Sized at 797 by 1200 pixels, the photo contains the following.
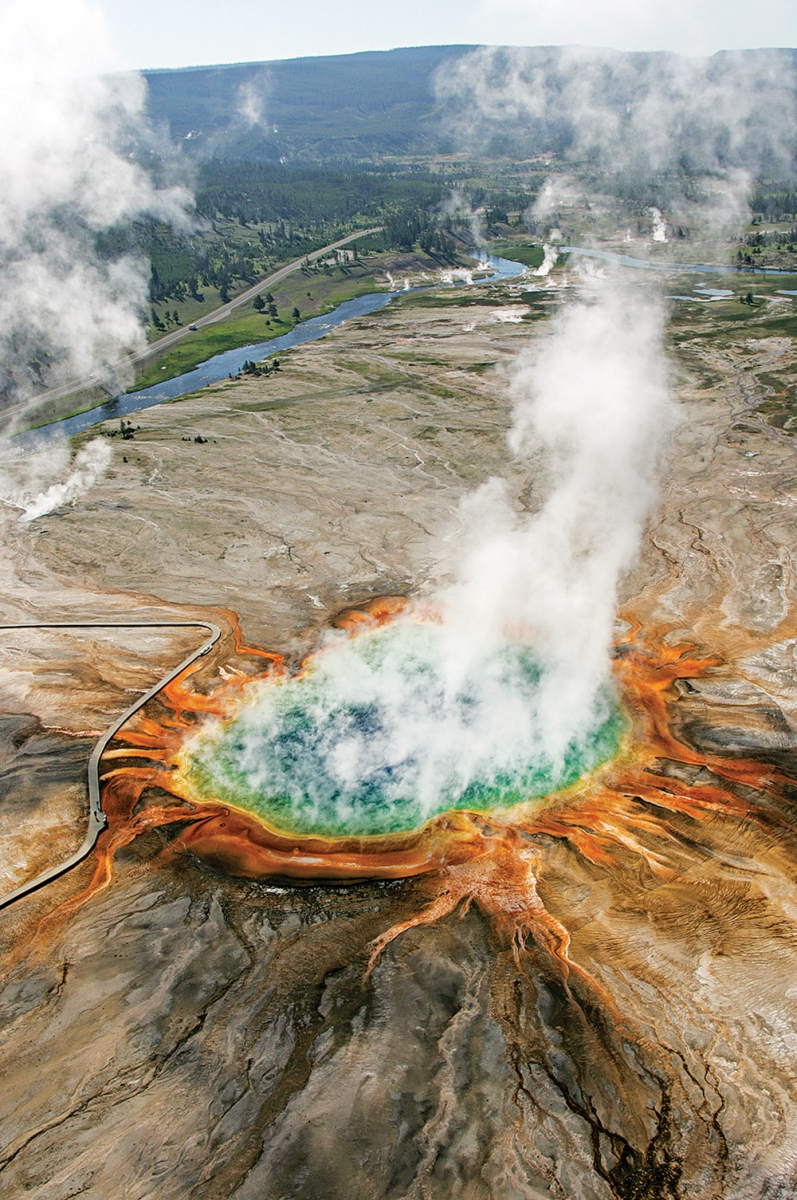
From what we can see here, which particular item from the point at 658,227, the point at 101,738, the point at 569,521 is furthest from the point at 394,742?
the point at 658,227

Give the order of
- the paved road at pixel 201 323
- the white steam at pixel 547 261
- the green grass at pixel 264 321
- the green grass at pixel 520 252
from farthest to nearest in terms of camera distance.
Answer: the green grass at pixel 520 252, the white steam at pixel 547 261, the green grass at pixel 264 321, the paved road at pixel 201 323

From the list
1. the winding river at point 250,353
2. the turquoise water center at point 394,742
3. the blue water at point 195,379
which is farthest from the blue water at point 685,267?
the turquoise water center at point 394,742

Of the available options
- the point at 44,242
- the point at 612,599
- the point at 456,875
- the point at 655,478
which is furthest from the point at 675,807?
the point at 44,242

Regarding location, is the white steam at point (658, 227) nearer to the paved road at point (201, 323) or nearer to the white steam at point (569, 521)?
the paved road at point (201, 323)

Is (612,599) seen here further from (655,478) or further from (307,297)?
(307,297)

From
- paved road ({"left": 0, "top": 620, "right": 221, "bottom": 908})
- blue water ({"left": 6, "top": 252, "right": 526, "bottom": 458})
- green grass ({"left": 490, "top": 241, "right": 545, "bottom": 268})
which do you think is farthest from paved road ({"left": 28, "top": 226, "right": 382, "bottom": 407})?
paved road ({"left": 0, "top": 620, "right": 221, "bottom": 908})
